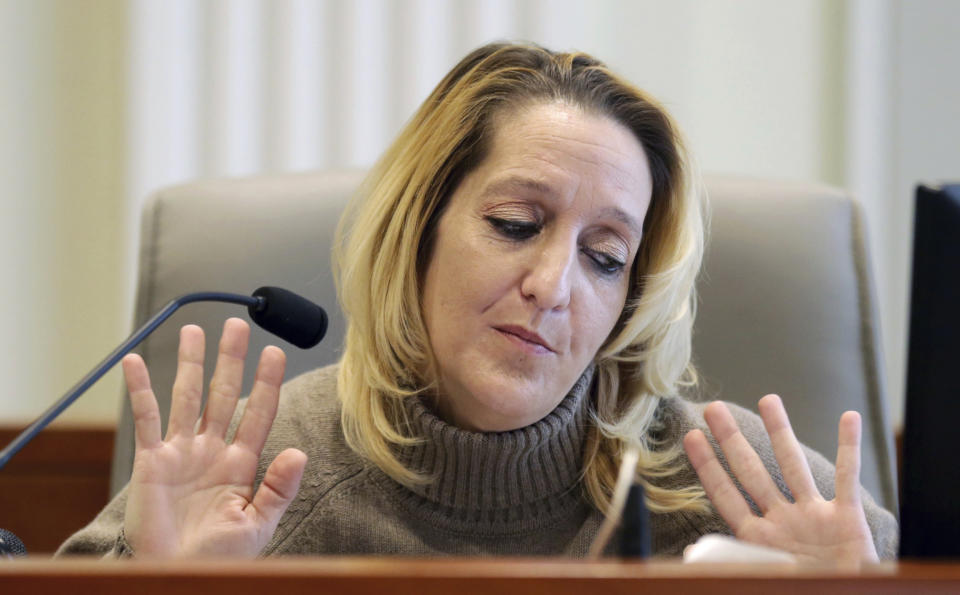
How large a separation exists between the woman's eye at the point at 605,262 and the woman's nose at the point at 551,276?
4 cm

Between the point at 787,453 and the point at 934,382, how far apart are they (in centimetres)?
31

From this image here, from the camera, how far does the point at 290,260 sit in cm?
146

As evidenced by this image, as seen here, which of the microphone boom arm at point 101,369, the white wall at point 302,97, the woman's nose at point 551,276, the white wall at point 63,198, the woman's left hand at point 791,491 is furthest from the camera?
the white wall at point 63,198

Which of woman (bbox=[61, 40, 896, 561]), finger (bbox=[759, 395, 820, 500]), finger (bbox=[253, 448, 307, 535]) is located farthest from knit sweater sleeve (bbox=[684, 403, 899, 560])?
finger (bbox=[253, 448, 307, 535])

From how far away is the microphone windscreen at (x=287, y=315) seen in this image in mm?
1020

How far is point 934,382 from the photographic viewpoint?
0.75m

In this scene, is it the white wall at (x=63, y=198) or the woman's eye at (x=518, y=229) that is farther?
the white wall at (x=63, y=198)

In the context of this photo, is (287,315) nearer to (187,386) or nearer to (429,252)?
(187,386)

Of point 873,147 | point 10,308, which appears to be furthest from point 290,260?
point 873,147

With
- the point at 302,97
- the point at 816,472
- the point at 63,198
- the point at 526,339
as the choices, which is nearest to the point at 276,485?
the point at 526,339

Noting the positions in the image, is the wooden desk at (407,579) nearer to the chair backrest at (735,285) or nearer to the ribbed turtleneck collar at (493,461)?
the ribbed turtleneck collar at (493,461)

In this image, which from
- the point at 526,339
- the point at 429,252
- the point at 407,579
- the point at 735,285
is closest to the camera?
the point at 407,579

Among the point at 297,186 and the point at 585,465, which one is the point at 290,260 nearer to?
the point at 297,186

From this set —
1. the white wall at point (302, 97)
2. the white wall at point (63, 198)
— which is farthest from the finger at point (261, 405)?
the white wall at point (63, 198)
